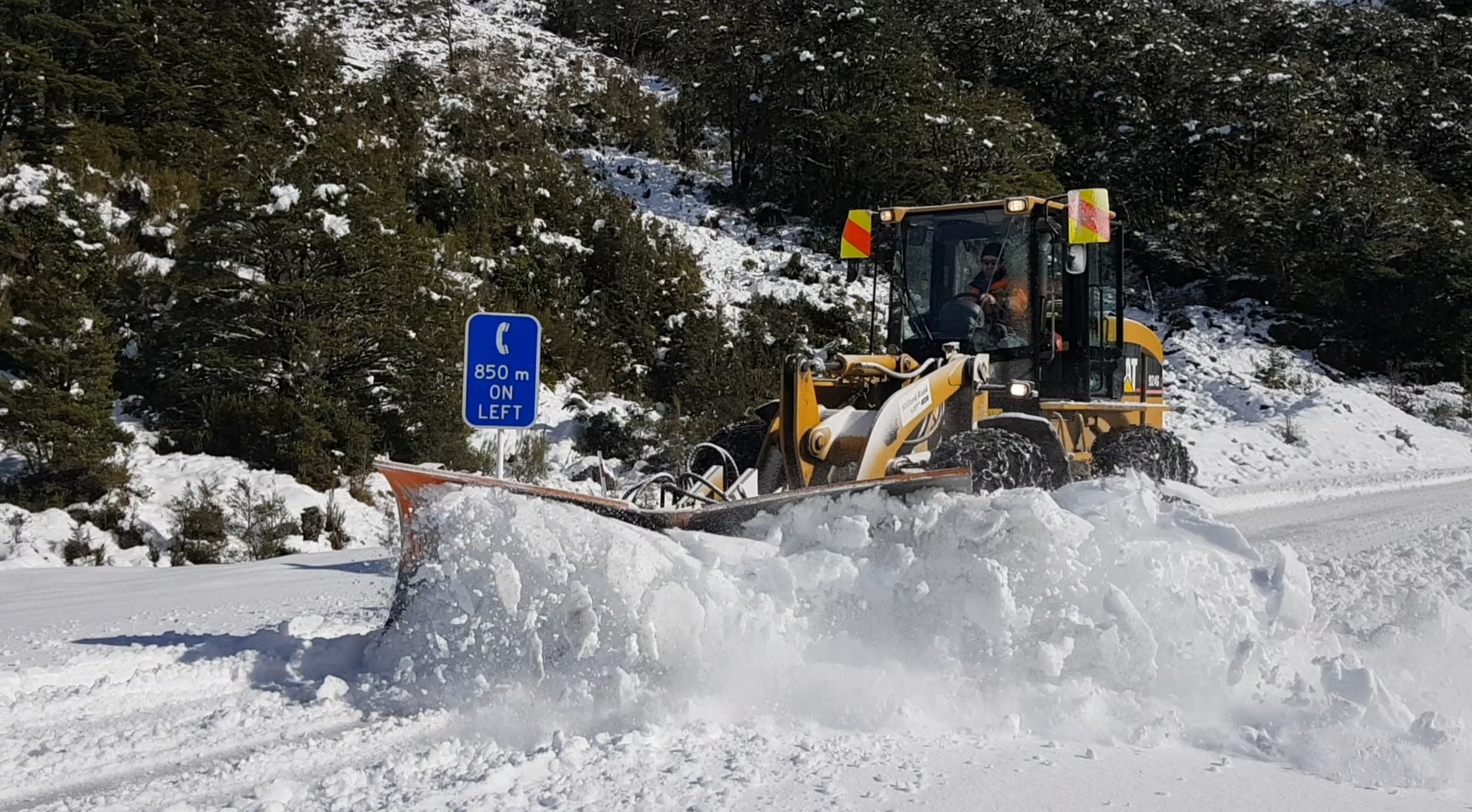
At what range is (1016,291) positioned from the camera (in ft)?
23.2

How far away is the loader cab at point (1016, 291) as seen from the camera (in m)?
6.99

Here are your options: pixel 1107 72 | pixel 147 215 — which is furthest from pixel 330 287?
pixel 1107 72

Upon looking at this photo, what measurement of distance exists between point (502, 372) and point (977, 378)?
2.89 metres

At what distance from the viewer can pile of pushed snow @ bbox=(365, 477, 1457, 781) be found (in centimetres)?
330

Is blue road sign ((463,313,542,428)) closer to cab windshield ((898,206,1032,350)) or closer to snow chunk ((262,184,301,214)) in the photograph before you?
cab windshield ((898,206,1032,350))

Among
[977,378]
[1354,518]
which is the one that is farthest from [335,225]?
[1354,518]

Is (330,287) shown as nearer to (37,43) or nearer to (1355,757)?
(37,43)

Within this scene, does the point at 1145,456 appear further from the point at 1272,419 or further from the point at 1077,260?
the point at 1272,419

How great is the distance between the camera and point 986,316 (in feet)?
23.5

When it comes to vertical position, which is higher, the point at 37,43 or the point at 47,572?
the point at 37,43

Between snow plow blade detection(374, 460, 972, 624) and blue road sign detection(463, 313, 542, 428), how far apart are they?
1.55 m

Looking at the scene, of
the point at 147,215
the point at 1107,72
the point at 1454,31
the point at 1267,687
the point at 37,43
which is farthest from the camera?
the point at 1454,31

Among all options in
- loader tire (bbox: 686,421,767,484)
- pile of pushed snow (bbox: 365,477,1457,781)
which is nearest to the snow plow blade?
pile of pushed snow (bbox: 365,477,1457,781)

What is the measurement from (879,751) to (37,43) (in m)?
17.8
